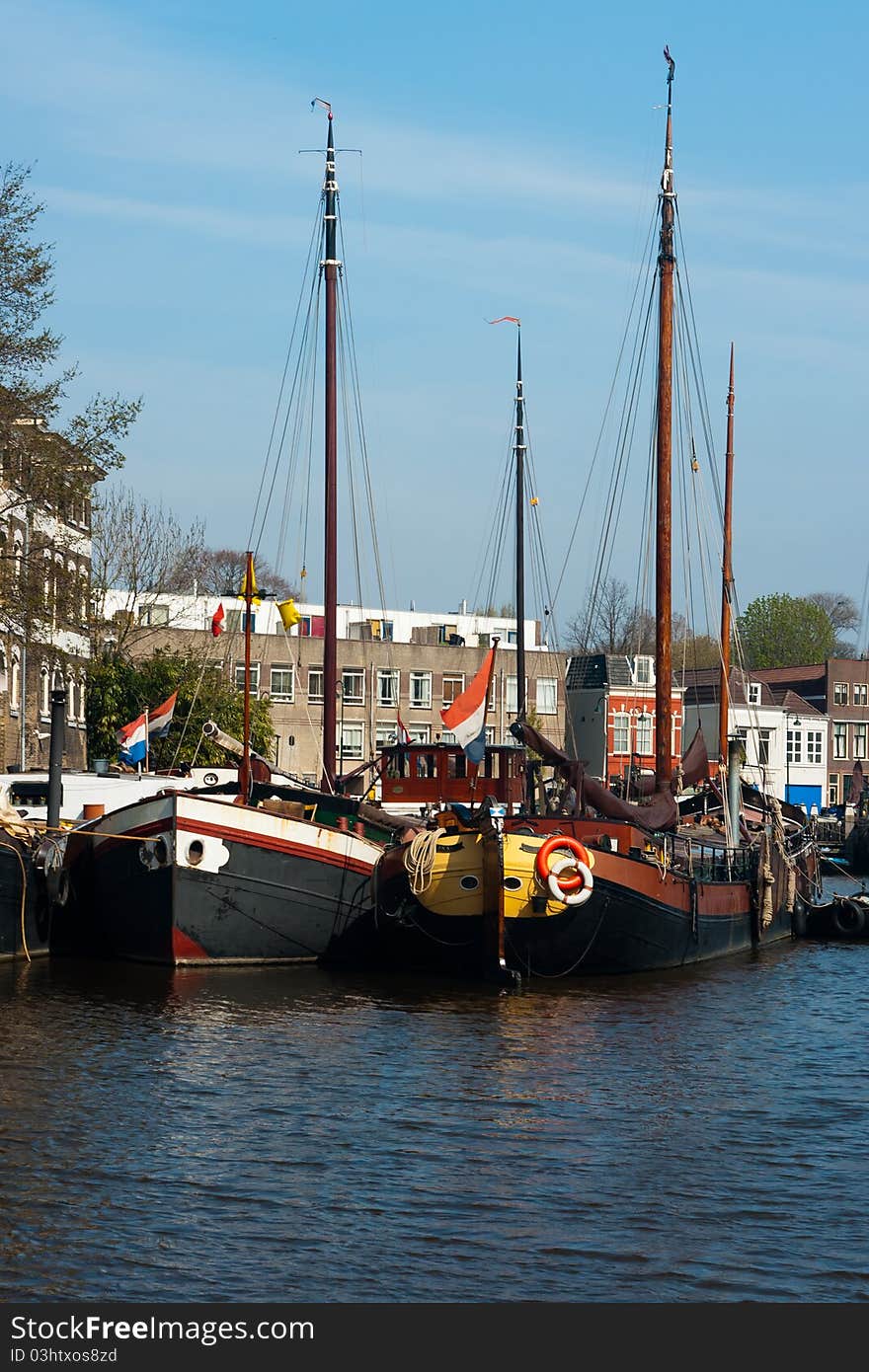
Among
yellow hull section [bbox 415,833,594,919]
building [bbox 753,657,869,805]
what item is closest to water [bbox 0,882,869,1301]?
yellow hull section [bbox 415,833,594,919]

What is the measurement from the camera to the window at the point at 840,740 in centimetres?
10825

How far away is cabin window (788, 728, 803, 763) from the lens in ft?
341

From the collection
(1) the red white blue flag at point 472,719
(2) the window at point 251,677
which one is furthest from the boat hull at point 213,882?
(2) the window at point 251,677

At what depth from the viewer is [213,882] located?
26.9 m

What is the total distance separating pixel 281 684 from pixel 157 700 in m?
18.7

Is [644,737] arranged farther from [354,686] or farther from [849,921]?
[849,921]

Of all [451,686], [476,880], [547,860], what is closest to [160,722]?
[476,880]

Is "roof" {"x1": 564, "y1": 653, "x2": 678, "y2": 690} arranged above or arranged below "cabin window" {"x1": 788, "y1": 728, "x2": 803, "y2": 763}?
above

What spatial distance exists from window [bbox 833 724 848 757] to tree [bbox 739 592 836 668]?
2348cm

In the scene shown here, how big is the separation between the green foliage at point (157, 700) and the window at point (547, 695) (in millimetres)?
25844

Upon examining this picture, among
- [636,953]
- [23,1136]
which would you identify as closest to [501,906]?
[636,953]

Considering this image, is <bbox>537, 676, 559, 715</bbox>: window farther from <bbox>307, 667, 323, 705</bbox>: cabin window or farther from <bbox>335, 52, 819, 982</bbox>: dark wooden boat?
<bbox>335, 52, 819, 982</bbox>: dark wooden boat

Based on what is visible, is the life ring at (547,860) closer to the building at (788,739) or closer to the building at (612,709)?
the building at (612,709)

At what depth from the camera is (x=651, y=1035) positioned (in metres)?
22.5
